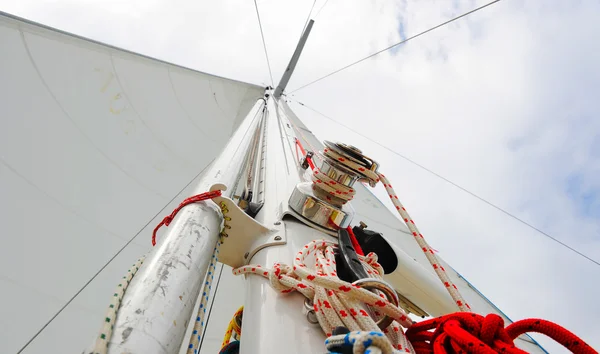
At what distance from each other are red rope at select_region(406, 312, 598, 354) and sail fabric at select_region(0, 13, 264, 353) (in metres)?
0.99

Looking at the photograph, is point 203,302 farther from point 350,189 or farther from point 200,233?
point 350,189

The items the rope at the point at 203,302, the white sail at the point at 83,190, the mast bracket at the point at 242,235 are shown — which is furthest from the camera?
the white sail at the point at 83,190

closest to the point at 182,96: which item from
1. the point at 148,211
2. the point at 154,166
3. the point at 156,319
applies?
the point at 154,166

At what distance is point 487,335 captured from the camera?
0.33 metres

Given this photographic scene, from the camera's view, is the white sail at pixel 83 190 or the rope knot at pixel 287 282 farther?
the white sail at pixel 83 190

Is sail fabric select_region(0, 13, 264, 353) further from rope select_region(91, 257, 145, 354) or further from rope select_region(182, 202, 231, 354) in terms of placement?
rope select_region(91, 257, 145, 354)

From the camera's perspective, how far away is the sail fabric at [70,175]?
0.96 m

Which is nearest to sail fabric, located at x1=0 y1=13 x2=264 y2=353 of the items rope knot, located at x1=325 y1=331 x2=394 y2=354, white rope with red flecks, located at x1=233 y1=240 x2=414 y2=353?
white rope with red flecks, located at x1=233 y1=240 x2=414 y2=353

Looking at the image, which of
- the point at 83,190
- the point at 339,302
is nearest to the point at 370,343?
the point at 339,302

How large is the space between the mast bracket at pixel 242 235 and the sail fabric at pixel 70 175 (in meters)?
0.58

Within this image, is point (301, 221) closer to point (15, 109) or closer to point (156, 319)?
point (156, 319)

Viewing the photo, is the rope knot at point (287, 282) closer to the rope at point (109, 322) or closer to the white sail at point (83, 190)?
the white sail at point (83, 190)

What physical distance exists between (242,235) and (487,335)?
43 cm


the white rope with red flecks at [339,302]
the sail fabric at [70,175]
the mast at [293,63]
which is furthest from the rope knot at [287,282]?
the mast at [293,63]
